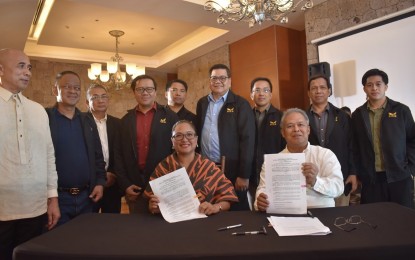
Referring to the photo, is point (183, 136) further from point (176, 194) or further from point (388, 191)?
point (388, 191)

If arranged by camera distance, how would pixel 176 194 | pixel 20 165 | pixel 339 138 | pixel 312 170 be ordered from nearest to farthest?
pixel 312 170 < pixel 176 194 < pixel 20 165 < pixel 339 138

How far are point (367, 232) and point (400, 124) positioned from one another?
1644 millimetres

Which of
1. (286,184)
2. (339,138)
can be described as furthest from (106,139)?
(339,138)

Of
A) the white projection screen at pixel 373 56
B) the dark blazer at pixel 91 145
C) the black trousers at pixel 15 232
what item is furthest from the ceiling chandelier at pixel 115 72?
the black trousers at pixel 15 232

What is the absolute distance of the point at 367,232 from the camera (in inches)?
45.9

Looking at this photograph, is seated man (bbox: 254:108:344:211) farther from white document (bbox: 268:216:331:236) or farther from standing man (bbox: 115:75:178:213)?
standing man (bbox: 115:75:178:213)

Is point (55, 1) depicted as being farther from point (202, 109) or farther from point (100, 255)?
point (100, 255)

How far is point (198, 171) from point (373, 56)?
127 inches

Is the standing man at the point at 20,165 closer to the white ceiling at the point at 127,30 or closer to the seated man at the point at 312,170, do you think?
the seated man at the point at 312,170

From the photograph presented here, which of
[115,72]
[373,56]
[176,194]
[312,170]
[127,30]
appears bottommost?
[176,194]

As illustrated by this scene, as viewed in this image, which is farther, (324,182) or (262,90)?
(262,90)

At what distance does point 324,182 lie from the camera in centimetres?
165

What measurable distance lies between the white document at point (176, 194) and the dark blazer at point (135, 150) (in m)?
0.82

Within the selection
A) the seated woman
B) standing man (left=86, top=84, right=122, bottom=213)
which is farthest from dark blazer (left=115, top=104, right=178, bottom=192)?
the seated woman
